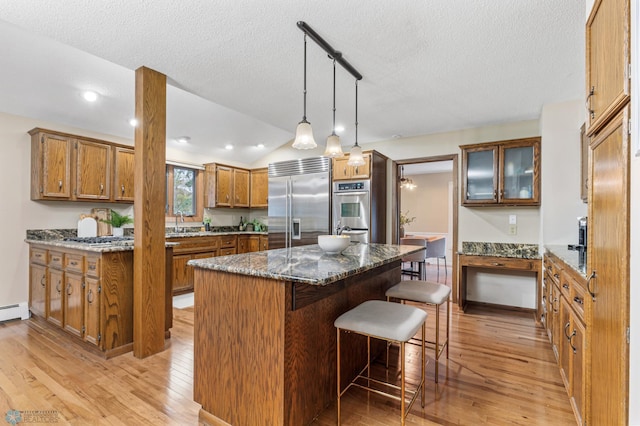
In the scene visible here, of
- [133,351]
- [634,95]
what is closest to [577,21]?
[634,95]

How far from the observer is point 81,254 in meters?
2.72

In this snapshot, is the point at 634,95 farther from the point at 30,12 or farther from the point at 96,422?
the point at 30,12

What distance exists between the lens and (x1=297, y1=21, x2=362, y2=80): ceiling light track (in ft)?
6.69

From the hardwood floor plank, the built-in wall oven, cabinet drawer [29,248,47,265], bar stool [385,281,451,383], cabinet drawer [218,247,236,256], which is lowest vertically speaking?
the hardwood floor plank

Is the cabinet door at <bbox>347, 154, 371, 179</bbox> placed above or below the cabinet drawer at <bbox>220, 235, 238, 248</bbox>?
above

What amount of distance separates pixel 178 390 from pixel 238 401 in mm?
730

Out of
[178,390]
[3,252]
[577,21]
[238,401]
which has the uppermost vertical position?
[577,21]

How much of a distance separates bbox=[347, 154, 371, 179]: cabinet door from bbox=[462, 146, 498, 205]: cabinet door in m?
1.23

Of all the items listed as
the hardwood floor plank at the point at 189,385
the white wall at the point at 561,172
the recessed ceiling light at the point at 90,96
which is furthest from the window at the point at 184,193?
the white wall at the point at 561,172

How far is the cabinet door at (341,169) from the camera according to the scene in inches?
179

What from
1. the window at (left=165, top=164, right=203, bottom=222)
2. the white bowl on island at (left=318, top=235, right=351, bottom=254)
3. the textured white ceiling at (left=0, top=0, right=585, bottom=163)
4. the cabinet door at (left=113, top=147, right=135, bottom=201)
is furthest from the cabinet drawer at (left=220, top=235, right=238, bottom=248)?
the white bowl on island at (left=318, top=235, right=351, bottom=254)

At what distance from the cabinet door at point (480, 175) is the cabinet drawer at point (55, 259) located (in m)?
4.57

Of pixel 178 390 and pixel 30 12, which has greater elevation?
pixel 30 12

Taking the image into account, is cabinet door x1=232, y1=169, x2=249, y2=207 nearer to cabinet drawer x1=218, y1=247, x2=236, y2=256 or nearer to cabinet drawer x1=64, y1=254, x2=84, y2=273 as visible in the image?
cabinet drawer x1=218, y1=247, x2=236, y2=256
